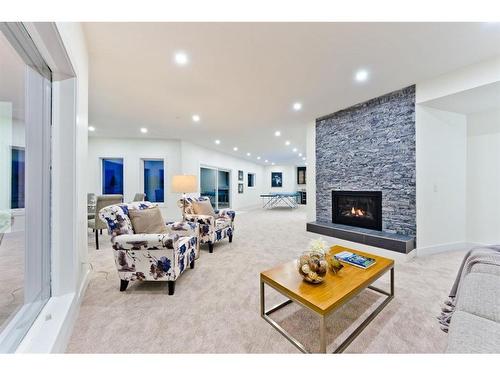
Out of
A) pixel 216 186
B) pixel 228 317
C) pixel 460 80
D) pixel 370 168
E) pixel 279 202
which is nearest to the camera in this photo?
pixel 228 317

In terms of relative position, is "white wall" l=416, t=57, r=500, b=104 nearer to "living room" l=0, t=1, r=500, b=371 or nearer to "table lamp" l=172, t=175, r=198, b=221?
"living room" l=0, t=1, r=500, b=371

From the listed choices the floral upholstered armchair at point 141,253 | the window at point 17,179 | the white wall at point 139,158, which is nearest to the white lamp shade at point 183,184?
the floral upholstered armchair at point 141,253

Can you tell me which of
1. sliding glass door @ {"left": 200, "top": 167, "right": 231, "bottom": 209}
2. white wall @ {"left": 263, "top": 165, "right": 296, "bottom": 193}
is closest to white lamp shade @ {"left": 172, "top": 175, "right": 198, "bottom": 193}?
sliding glass door @ {"left": 200, "top": 167, "right": 231, "bottom": 209}

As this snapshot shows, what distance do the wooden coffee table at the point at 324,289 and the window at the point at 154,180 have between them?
206 inches

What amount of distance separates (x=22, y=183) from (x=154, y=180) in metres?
4.73

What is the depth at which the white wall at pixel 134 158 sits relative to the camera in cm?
552

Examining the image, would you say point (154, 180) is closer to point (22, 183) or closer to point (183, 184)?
point (183, 184)

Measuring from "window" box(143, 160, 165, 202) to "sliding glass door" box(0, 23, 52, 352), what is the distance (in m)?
4.49

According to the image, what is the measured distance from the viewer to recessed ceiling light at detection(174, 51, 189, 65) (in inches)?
81.5

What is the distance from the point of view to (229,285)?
2057mm

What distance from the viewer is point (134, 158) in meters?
5.66

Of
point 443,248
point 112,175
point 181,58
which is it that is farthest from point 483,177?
point 112,175

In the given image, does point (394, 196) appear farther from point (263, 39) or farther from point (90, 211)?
point (90, 211)

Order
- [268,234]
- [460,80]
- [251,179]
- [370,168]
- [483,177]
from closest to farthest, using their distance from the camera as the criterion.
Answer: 1. [460,80]
2. [483,177]
3. [370,168]
4. [268,234]
5. [251,179]
